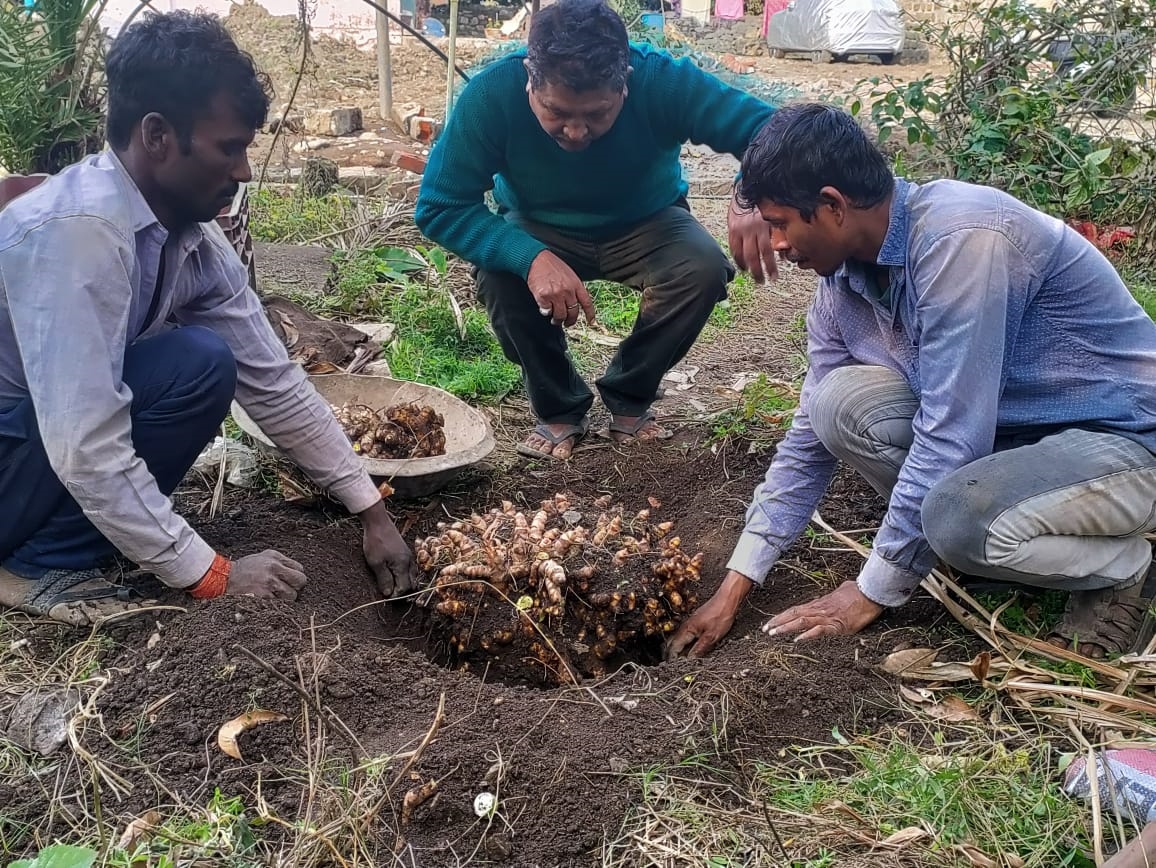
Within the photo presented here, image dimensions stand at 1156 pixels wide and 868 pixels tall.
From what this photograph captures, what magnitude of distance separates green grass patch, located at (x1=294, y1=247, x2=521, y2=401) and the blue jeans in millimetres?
1769

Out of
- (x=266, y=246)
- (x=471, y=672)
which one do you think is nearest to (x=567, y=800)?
(x=471, y=672)

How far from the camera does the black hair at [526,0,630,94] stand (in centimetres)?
310

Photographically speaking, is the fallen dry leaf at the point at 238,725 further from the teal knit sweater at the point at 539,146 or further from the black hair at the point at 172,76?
the teal knit sweater at the point at 539,146

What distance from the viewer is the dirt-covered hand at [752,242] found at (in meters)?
2.90

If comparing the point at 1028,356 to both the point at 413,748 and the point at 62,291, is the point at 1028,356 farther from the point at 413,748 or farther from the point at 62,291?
the point at 62,291

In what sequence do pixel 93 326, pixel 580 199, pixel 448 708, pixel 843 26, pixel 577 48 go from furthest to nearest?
pixel 843 26 → pixel 580 199 → pixel 577 48 → pixel 448 708 → pixel 93 326

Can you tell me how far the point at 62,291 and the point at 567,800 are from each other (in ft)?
5.12

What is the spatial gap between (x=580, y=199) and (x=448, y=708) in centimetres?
217

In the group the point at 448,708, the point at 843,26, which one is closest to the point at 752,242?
the point at 448,708

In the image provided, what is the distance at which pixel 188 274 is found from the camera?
2656mm

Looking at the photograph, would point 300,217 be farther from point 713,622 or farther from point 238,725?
point 238,725

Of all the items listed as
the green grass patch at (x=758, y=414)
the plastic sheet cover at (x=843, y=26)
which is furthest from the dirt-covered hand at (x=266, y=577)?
the plastic sheet cover at (x=843, y=26)

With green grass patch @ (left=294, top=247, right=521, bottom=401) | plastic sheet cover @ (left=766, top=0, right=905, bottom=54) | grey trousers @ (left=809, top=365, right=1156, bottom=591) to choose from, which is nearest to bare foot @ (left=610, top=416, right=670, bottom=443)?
green grass patch @ (left=294, top=247, right=521, bottom=401)

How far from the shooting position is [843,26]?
17.5 meters
